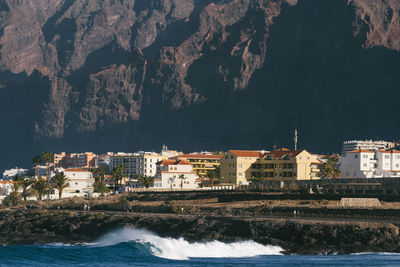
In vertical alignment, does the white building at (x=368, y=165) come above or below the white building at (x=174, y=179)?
above

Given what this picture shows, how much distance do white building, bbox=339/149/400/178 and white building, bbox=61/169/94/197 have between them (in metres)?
51.0

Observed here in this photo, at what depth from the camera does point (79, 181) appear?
174 metres

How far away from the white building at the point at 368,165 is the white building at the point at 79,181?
167 feet

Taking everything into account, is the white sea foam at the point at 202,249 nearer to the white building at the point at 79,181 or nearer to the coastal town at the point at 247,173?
the coastal town at the point at 247,173

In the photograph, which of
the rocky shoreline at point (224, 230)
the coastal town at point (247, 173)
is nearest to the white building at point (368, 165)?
the coastal town at point (247, 173)

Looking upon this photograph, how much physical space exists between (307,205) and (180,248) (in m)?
25.0

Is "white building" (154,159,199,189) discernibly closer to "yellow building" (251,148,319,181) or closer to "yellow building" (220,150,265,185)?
"yellow building" (220,150,265,185)

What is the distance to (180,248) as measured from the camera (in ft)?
229

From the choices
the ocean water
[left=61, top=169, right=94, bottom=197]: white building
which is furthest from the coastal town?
the ocean water

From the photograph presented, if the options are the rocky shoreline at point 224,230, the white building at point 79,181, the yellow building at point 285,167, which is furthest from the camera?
the white building at point 79,181

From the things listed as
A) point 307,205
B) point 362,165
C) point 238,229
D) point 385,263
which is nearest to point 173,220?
point 238,229

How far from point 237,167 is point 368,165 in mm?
27070

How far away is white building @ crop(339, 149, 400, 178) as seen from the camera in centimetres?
15125

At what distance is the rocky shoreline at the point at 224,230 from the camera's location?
223 feet
